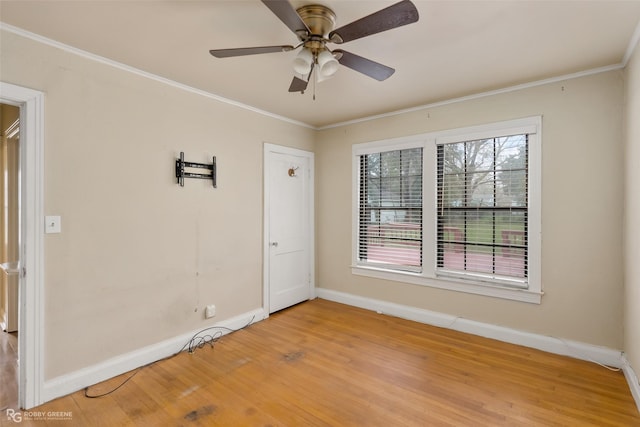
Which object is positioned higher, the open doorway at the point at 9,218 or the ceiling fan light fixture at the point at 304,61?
the ceiling fan light fixture at the point at 304,61

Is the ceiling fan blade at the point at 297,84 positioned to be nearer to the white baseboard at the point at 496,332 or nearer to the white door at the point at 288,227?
the white door at the point at 288,227

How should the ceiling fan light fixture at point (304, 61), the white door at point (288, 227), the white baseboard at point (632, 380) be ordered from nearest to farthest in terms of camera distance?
the ceiling fan light fixture at point (304, 61)
the white baseboard at point (632, 380)
the white door at point (288, 227)

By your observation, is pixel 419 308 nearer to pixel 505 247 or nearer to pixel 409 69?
pixel 505 247

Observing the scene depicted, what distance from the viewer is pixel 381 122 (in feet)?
13.1

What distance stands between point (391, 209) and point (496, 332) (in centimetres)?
176

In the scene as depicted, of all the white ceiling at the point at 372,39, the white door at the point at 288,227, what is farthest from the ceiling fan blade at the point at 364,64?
the white door at the point at 288,227

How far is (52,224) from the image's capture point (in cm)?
222

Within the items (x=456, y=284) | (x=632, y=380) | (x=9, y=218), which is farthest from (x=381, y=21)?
(x=9, y=218)

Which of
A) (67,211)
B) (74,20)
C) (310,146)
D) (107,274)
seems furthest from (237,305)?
(74,20)

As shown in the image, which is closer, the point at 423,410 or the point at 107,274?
the point at 423,410

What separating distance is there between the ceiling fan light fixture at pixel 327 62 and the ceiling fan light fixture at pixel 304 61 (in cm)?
6

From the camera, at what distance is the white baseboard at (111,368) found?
2215 mm

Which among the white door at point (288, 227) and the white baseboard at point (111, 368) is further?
the white door at point (288, 227)

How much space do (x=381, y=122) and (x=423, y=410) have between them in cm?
318
